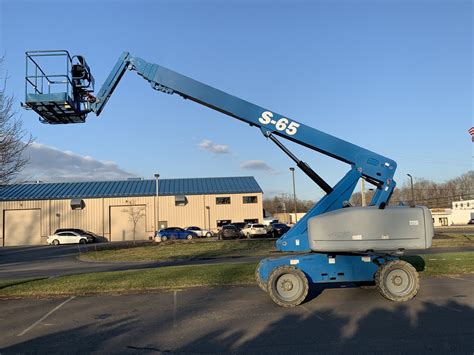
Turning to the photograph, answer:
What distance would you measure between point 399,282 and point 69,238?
152ft

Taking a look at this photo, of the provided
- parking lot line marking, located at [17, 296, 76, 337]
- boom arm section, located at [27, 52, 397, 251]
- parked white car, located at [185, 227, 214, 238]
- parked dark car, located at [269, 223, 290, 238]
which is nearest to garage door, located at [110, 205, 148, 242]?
parked white car, located at [185, 227, 214, 238]

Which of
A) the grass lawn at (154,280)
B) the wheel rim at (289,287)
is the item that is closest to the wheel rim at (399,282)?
the wheel rim at (289,287)

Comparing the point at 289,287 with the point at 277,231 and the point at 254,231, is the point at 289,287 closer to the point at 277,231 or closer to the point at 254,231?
the point at 254,231

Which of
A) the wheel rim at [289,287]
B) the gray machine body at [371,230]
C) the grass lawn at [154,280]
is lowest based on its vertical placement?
the grass lawn at [154,280]

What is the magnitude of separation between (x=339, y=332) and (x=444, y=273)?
25.8ft

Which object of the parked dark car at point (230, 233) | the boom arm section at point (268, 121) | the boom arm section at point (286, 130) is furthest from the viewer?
the parked dark car at point (230, 233)

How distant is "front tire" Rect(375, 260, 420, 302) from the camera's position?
31.1ft

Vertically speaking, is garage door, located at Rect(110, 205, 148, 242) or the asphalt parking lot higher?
garage door, located at Rect(110, 205, 148, 242)

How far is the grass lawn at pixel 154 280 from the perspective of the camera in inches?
485

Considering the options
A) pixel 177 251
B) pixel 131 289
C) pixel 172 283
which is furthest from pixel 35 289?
pixel 177 251

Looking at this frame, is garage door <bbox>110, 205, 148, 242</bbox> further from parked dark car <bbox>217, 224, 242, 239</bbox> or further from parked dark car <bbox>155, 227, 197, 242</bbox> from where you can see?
parked dark car <bbox>217, 224, 242, 239</bbox>

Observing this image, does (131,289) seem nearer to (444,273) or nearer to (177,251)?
(444,273)

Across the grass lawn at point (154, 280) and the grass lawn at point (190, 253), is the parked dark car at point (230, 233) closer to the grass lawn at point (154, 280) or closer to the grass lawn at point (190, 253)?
the grass lawn at point (190, 253)

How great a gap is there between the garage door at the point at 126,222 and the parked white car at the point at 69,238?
5574mm
